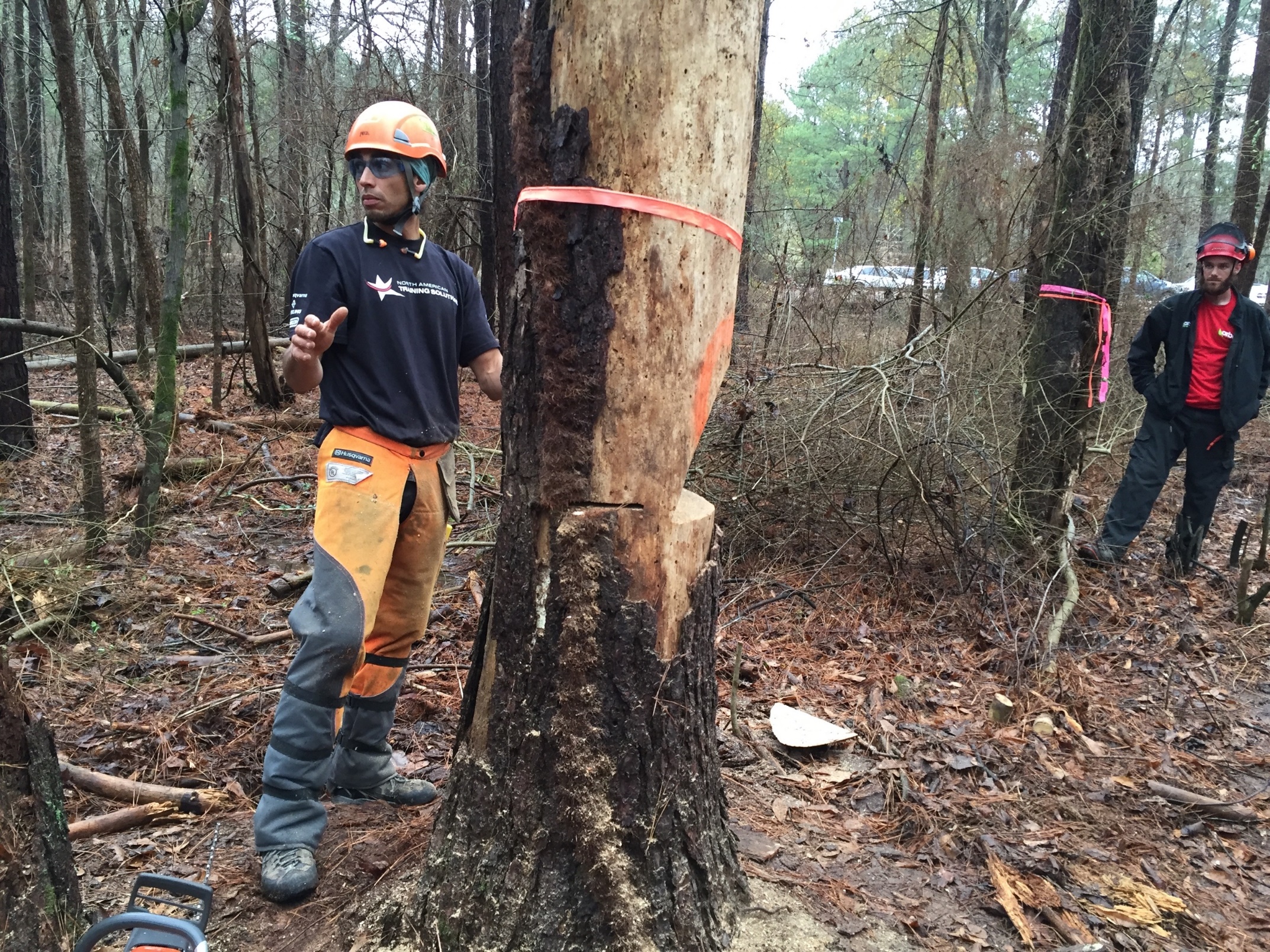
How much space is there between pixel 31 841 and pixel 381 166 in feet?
6.70

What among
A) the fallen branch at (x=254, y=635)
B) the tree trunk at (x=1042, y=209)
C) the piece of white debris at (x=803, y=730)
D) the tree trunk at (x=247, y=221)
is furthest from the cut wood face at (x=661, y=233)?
the tree trunk at (x=247, y=221)

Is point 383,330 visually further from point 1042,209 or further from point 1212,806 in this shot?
point 1042,209

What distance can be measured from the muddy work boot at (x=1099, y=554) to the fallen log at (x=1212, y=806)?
8.73ft

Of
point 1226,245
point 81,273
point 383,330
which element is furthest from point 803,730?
point 81,273

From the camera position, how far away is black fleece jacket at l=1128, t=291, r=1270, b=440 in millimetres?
5578

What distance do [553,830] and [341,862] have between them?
0.90 meters

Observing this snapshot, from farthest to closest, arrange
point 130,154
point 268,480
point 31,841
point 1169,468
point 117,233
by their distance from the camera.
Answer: point 117,233, point 130,154, point 268,480, point 1169,468, point 31,841

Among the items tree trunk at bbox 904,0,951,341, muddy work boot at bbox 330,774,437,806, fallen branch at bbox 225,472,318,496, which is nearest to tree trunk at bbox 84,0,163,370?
fallen branch at bbox 225,472,318,496

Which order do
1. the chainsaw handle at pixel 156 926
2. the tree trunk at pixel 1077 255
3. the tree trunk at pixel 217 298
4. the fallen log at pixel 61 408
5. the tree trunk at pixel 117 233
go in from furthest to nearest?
the tree trunk at pixel 117 233, the tree trunk at pixel 217 298, the fallen log at pixel 61 408, the tree trunk at pixel 1077 255, the chainsaw handle at pixel 156 926

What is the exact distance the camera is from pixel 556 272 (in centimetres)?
187

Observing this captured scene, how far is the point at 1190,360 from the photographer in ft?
18.8

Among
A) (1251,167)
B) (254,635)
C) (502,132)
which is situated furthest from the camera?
(1251,167)

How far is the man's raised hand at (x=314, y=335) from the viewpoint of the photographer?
2.30 m

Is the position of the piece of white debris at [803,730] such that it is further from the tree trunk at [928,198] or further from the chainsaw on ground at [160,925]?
the tree trunk at [928,198]
